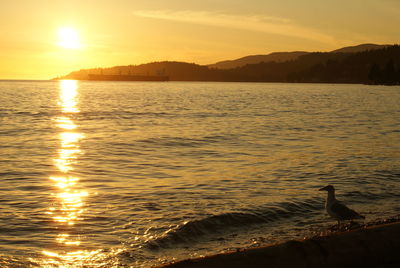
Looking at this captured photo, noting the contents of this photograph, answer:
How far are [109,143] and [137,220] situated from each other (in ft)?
50.3

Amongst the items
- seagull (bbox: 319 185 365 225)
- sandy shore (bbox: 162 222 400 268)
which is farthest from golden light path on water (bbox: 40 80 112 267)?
seagull (bbox: 319 185 365 225)

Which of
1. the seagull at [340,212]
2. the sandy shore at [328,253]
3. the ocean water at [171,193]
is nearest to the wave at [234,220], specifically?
the ocean water at [171,193]

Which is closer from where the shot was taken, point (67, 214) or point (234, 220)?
point (234, 220)

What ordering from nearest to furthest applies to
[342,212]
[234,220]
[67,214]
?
[342,212]
[234,220]
[67,214]

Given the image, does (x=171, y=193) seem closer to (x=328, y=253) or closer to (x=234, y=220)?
(x=234, y=220)

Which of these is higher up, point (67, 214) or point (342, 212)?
point (342, 212)

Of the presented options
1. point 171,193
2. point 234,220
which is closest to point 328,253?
point 234,220

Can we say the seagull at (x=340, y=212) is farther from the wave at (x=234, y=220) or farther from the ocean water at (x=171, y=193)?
the wave at (x=234, y=220)

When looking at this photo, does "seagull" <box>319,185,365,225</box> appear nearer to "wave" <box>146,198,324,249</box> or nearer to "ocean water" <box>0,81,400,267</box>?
"ocean water" <box>0,81,400,267</box>

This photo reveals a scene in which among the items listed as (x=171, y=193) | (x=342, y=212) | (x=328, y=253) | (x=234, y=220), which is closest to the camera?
(x=328, y=253)

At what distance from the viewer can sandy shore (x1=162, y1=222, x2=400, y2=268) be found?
5.60 metres

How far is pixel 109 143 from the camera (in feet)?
83.8

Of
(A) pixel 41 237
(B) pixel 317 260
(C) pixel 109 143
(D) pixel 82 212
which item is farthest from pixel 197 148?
(B) pixel 317 260

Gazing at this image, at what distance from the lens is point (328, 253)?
6.08 meters
